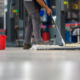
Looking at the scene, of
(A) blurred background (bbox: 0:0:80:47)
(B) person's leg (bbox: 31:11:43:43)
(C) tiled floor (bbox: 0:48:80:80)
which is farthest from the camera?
(A) blurred background (bbox: 0:0:80:47)

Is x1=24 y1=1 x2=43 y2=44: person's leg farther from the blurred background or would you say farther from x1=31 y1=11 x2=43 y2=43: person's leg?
the blurred background

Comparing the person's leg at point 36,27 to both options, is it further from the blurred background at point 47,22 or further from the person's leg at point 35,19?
the blurred background at point 47,22

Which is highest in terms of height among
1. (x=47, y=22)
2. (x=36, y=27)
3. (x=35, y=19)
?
(x=47, y=22)

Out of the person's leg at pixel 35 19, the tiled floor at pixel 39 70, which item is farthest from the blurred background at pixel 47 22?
the tiled floor at pixel 39 70

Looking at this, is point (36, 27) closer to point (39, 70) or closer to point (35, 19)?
point (35, 19)

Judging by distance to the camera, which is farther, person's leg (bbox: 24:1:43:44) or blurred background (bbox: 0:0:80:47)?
blurred background (bbox: 0:0:80:47)

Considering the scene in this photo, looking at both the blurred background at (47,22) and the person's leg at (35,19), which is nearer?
the person's leg at (35,19)

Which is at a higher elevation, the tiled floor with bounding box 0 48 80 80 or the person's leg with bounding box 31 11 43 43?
the person's leg with bounding box 31 11 43 43

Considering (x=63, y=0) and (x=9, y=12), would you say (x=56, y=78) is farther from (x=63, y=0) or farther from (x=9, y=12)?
(x=9, y=12)

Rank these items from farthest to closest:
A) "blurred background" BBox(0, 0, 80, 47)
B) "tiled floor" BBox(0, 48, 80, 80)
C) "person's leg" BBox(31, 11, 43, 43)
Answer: "blurred background" BBox(0, 0, 80, 47)
"person's leg" BBox(31, 11, 43, 43)
"tiled floor" BBox(0, 48, 80, 80)

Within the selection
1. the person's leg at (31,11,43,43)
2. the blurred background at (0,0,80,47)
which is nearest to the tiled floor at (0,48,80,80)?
the person's leg at (31,11,43,43)

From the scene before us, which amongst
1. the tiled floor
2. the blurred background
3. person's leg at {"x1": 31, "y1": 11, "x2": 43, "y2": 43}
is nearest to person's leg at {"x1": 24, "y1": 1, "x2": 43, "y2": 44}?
person's leg at {"x1": 31, "y1": 11, "x2": 43, "y2": 43}

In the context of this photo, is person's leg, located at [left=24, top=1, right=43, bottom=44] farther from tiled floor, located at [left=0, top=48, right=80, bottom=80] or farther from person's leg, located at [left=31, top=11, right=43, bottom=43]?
tiled floor, located at [left=0, top=48, right=80, bottom=80]

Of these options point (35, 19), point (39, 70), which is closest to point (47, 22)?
point (35, 19)
